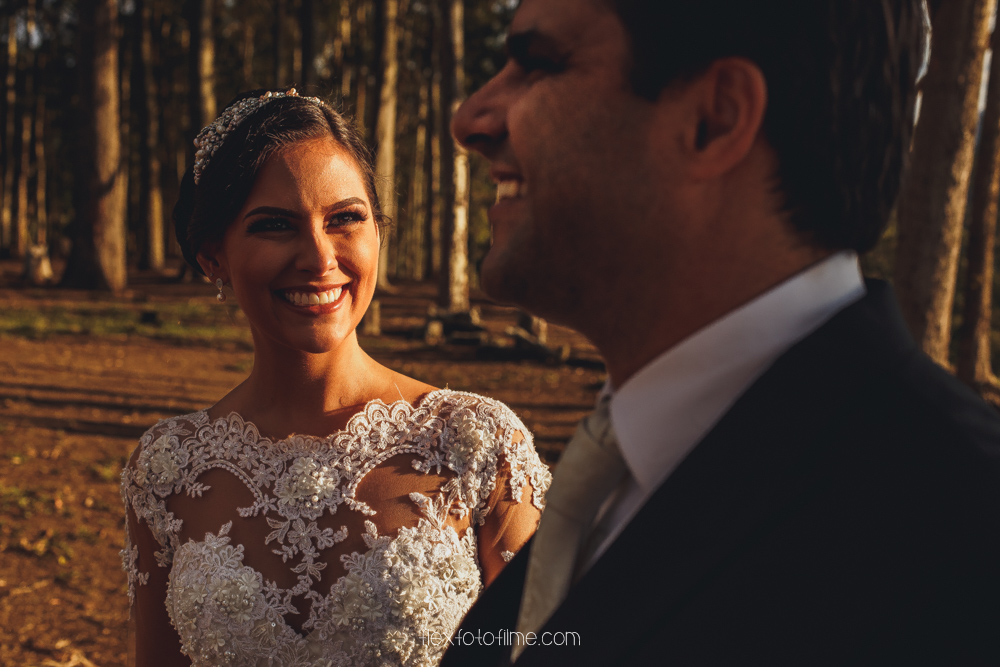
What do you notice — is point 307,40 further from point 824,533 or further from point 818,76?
point 824,533

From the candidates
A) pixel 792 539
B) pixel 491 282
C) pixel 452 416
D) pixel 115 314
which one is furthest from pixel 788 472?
pixel 115 314

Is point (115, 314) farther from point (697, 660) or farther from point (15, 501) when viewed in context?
point (697, 660)

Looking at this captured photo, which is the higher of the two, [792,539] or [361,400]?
[792,539]

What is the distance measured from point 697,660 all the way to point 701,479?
0.76ft

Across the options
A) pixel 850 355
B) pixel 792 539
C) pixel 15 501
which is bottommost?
pixel 15 501

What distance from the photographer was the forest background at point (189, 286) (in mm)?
6375

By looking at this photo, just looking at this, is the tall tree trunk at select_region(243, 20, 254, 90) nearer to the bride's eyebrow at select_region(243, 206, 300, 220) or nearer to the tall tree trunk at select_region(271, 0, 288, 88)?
the tall tree trunk at select_region(271, 0, 288, 88)

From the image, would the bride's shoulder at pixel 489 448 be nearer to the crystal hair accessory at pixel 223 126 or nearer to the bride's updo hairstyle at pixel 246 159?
the bride's updo hairstyle at pixel 246 159

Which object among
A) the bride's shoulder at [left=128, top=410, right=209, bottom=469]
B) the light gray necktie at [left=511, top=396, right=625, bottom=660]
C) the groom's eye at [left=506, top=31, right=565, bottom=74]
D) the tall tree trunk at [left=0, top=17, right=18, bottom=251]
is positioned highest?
the tall tree trunk at [left=0, top=17, right=18, bottom=251]

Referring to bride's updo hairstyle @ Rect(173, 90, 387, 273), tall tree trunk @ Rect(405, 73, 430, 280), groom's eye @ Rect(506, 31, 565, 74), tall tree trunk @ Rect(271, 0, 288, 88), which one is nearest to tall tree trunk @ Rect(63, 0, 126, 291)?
tall tree trunk @ Rect(271, 0, 288, 88)

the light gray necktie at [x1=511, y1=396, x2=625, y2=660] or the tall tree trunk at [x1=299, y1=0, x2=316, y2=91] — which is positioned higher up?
the tall tree trunk at [x1=299, y1=0, x2=316, y2=91]

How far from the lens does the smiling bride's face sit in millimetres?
2707

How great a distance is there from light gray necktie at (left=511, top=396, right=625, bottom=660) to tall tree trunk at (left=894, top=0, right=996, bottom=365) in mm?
7096

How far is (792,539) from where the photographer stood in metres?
1.02
